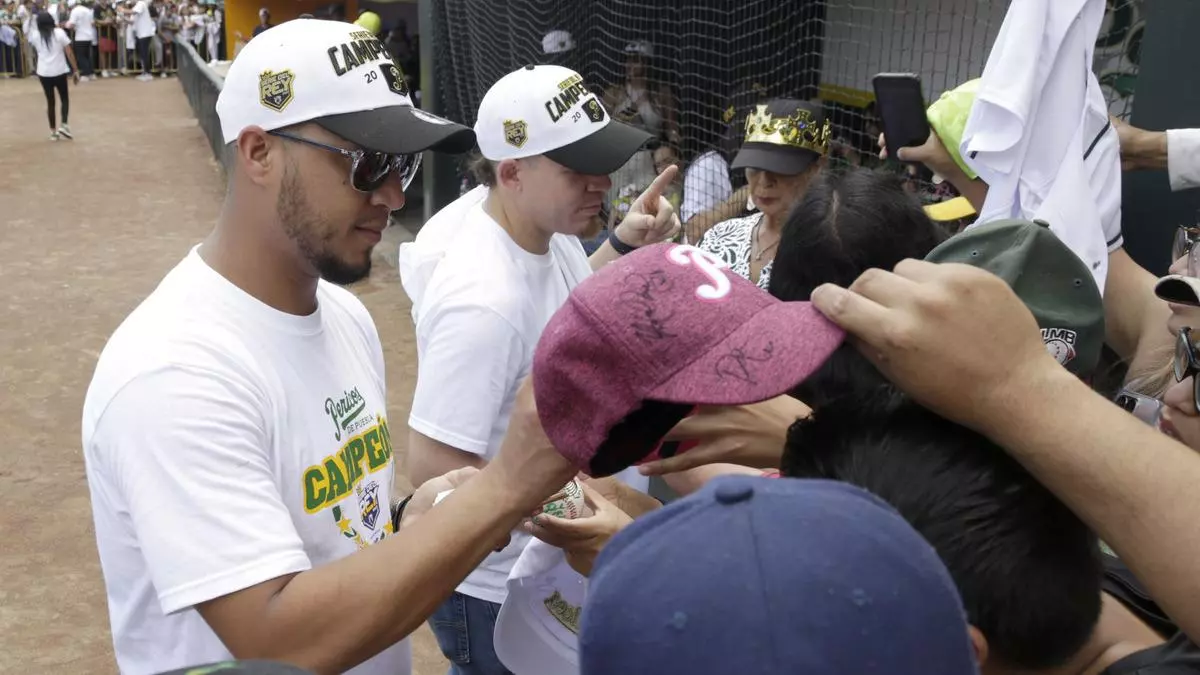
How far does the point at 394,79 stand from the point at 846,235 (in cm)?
94

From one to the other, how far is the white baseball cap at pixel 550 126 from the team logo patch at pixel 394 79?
86cm

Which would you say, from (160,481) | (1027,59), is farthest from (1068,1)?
(160,481)

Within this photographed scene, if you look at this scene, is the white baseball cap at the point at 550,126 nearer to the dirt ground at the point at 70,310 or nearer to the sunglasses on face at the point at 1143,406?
the sunglasses on face at the point at 1143,406

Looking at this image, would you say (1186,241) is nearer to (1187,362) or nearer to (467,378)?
(1187,362)

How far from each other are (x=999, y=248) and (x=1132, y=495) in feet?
1.84

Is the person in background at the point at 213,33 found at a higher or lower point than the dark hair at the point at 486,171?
lower

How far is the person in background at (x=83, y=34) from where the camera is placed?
24797 millimetres

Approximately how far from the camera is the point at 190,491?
159 centimetres

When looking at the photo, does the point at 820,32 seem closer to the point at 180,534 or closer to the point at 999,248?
the point at 999,248

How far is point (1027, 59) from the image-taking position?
8.52 feet

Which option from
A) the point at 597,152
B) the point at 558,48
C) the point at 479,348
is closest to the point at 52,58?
the point at 558,48

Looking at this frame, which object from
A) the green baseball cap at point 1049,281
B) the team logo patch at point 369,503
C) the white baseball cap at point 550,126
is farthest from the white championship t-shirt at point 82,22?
the green baseball cap at point 1049,281

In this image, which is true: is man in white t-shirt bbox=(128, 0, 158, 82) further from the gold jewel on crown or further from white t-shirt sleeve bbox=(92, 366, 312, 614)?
white t-shirt sleeve bbox=(92, 366, 312, 614)

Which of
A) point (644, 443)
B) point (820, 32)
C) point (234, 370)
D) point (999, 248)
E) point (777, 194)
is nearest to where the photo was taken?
point (644, 443)
